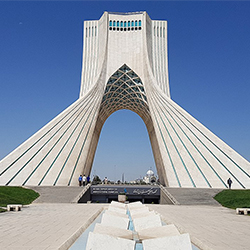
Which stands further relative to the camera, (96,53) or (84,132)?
(96,53)

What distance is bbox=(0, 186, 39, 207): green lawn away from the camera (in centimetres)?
1166

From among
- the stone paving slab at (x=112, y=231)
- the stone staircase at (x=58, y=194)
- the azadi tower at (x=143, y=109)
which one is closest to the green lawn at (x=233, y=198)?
the azadi tower at (x=143, y=109)

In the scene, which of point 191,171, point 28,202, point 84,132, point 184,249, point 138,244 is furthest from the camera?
point 84,132

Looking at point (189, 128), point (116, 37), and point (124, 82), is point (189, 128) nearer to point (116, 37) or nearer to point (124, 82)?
point (124, 82)

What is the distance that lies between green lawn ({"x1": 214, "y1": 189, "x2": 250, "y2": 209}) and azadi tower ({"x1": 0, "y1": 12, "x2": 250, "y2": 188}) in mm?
1654

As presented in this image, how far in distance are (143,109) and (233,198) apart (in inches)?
701

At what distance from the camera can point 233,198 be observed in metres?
12.5

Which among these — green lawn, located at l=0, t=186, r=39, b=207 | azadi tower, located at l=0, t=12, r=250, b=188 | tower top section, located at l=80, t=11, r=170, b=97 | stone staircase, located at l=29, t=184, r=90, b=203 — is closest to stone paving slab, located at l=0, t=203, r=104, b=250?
green lawn, located at l=0, t=186, r=39, b=207

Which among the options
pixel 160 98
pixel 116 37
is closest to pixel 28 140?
pixel 160 98

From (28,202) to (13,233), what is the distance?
301 inches

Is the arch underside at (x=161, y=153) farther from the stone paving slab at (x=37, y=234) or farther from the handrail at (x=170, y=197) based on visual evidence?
the stone paving slab at (x=37, y=234)

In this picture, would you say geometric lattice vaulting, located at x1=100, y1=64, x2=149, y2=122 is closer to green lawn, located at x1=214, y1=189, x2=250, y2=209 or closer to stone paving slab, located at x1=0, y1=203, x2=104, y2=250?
green lawn, located at x1=214, y1=189, x2=250, y2=209

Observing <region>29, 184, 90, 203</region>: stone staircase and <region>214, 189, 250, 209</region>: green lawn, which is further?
<region>29, 184, 90, 203</region>: stone staircase

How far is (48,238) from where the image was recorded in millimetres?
4770
